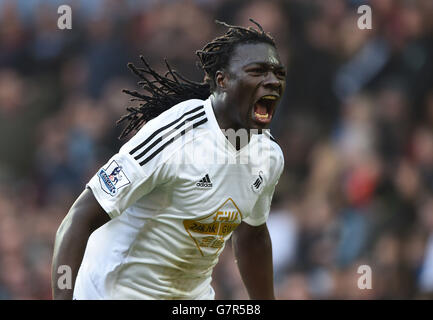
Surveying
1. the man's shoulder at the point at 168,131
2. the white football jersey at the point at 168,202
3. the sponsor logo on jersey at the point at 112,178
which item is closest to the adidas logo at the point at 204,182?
the white football jersey at the point at 168,202

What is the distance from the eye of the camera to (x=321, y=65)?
25.3 ft

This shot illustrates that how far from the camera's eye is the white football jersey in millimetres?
3566

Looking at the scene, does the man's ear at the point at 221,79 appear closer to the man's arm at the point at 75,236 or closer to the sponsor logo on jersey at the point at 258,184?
the sponsor logo on jersey at the point at 258,184

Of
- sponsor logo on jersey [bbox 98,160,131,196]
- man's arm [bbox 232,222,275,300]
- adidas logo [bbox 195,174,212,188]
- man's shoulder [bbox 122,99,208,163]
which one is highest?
man's shoulder [bbox 122,99,208,163]

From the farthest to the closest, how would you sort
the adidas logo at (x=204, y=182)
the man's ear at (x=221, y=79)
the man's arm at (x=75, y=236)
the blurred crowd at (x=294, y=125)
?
1. the blurred crowd at (x=294, y=125)
2. the man's ear at (x=221, y=79)
3. the adidas logo at (x=204, y=182)
4. the man's arm at (x=75, y=236)

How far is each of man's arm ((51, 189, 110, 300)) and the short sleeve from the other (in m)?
0.89

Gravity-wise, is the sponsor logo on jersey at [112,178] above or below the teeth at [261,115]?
below

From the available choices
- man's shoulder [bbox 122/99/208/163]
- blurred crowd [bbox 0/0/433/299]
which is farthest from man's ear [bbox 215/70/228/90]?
blurred crowd [bbox 0/0/433/299]

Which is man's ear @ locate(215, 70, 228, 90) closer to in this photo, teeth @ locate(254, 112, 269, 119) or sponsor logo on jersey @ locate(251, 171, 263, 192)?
teeth @ locate(254, 112, 269, 119)

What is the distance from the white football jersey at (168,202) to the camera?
140 inches

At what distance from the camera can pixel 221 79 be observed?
12.5 ft

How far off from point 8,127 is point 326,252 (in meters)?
3.54

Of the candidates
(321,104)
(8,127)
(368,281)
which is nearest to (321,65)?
(321,104)

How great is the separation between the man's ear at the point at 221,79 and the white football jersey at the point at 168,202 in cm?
10
